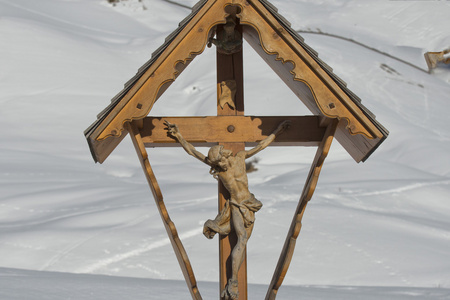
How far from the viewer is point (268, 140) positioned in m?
5.13

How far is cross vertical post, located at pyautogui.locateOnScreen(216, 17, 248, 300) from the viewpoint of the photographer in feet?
A: 16.6

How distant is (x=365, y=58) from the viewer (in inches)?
1009

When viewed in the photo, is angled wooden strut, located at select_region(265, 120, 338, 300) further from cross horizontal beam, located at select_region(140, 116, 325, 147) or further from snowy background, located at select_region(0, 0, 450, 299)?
snowy background, located at select_region(0, 0, 450, 299)

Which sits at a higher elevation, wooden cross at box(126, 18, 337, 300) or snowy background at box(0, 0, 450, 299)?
snowy background at box(0, 0, 450, 299)

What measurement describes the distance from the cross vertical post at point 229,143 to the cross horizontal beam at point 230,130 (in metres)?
0.04

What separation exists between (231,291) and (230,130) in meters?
0.89

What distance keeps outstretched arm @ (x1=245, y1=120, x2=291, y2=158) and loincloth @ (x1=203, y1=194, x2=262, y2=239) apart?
237mm

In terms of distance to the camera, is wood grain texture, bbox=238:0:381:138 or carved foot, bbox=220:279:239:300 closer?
wood grain texture, bbox=238:0:381:138

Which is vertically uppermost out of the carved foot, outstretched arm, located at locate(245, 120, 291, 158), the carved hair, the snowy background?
the snowy background

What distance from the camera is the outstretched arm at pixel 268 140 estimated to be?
507 cm

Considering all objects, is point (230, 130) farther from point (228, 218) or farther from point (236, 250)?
point (236, 250)

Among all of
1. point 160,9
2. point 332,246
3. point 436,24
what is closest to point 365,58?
Result: point 436,24

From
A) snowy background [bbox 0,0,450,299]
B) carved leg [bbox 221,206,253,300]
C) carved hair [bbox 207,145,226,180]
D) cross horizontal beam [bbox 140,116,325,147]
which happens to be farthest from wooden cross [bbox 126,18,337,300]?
snowy background [bbox 0,0,450,299]

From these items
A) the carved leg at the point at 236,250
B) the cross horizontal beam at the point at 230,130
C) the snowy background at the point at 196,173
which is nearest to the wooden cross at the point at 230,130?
the cross horizontal beam at the point at 230,130
